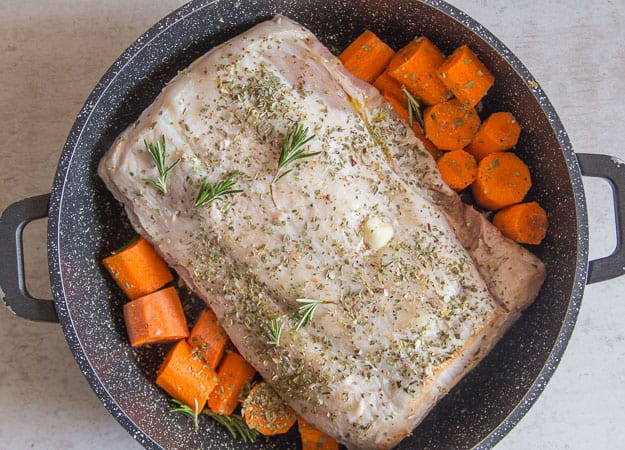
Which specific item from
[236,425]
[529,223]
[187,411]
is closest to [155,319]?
[187,411]

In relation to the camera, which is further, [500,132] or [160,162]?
[500,132]

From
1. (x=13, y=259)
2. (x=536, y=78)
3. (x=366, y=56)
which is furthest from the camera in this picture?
(x=536, y=78)

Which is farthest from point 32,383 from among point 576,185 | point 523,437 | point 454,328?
point 576,185

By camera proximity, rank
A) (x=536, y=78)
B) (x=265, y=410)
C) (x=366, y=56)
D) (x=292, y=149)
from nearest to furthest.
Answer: (x=292, y=149), (x=265, y=410), (x=366, y=56), (x=536, y=78)

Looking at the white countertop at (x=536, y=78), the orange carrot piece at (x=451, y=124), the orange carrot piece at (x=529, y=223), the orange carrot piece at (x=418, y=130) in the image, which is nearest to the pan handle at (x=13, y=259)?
the white countertop at (x=536, y=78)

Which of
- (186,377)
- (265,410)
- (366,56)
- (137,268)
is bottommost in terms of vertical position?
(265,410)

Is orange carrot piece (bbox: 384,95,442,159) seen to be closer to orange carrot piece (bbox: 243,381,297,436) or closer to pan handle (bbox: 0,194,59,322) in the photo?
orange carrot piece (bbox: 243,381,297,436)

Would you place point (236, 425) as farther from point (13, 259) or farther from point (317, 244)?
point (13, 259)
